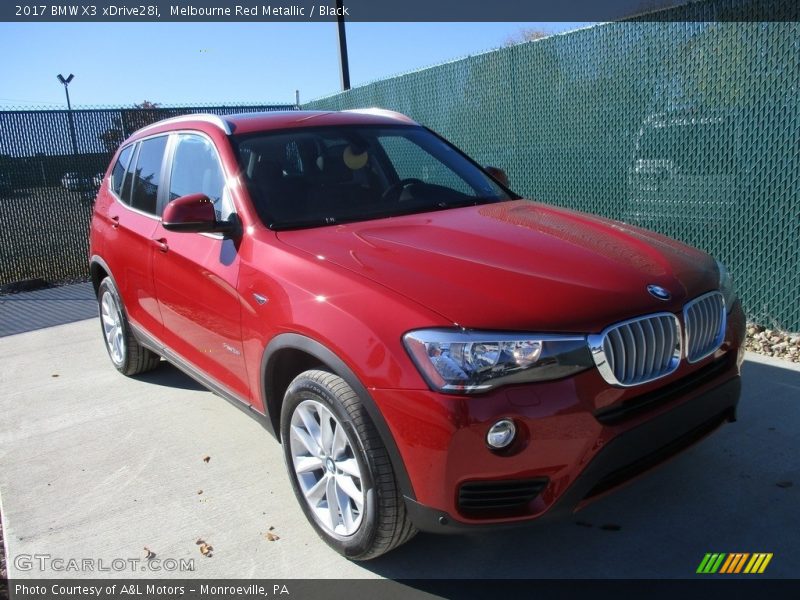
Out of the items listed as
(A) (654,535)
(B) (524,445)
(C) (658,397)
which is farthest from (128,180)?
(A) (654,535)

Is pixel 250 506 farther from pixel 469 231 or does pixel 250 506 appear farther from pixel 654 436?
pixel 654 436

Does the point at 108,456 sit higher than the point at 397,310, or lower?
lower

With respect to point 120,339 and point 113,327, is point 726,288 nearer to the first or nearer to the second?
point 120,339

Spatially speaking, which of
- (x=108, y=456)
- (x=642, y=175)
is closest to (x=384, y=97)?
(x=642, y=175)

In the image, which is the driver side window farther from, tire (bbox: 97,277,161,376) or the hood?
tire (bbox: 97,277,161,376)

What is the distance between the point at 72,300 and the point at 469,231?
7.23 meters

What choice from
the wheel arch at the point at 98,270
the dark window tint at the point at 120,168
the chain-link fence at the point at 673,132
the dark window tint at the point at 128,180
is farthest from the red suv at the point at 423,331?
the chain-link fence at the point at 673,132

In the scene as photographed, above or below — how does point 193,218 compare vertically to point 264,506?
above

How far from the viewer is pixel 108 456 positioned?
13.4 feet

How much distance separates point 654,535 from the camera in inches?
116

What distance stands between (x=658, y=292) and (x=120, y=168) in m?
4.17

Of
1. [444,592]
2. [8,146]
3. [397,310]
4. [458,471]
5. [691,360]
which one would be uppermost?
[8,146]

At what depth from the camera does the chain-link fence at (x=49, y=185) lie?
9828mm

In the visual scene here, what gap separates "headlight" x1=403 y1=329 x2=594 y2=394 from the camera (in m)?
2.32
